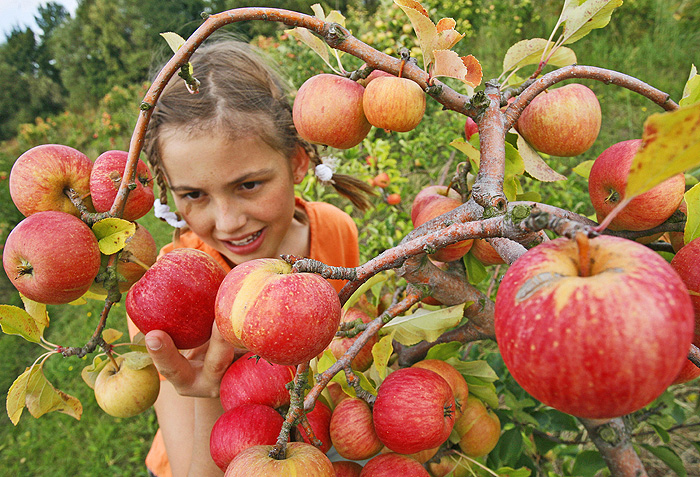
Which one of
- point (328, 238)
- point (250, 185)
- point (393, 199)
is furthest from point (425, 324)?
point (393, 199)

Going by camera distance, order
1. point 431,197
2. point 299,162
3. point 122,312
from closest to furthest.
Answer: point 431,197, point 299,162, point 122,312

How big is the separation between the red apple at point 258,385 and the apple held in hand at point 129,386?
203 mm

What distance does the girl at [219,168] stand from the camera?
1481 mm

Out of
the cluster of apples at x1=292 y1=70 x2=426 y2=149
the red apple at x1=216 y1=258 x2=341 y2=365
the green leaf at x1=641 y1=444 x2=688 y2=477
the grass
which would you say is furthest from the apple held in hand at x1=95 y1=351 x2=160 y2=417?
the grass

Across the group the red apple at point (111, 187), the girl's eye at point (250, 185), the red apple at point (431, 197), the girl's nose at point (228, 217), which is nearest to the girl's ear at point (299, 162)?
the girl's eye at point (250, 185)

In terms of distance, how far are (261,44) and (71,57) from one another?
544 inches

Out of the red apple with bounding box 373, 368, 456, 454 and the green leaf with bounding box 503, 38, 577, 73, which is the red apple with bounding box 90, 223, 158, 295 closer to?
the red apple with bounding box 373, 368, 456, 454

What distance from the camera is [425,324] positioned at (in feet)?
3.07

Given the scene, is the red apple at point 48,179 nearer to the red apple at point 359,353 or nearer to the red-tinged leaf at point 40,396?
the red-tinged leaf at point 40,396

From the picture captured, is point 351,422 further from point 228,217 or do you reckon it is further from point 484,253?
point 228,217

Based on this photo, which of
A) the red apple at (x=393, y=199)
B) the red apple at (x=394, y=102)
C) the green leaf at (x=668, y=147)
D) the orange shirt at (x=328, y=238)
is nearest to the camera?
the green leaf at (x=668, y=147)

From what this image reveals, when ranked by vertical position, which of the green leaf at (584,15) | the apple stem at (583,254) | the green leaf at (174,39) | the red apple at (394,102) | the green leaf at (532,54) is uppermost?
the green leaf at (584,15)

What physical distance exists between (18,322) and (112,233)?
296 millimetres

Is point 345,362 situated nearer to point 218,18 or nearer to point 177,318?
point 177,318
